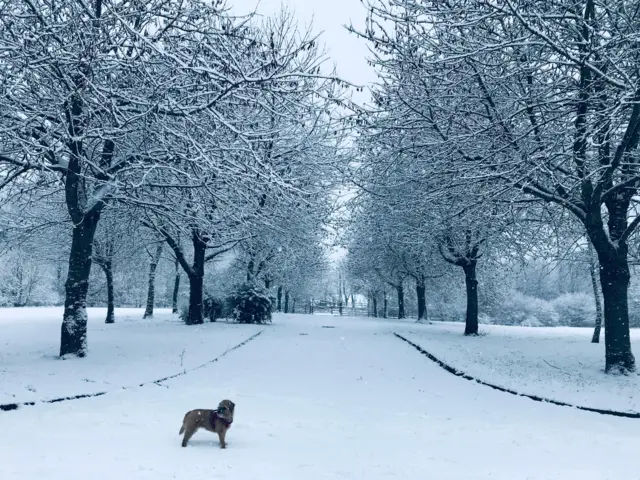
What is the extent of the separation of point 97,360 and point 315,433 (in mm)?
7190

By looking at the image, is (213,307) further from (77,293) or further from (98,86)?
(98,86)

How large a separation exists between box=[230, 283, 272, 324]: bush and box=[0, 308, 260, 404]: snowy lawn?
307 inches

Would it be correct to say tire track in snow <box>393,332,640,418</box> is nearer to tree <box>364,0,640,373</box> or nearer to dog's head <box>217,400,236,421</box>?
tree <box>364,0,640,373</box>

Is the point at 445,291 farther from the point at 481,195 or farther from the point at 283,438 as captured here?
the point at 283,438

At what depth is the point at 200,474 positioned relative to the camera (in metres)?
4.65

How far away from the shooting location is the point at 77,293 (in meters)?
11.8

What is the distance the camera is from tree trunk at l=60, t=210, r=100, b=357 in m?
11.6

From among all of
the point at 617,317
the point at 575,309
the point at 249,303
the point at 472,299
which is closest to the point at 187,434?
the point at 617,317

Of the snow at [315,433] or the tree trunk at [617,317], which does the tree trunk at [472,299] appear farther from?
the snow at [315,433]

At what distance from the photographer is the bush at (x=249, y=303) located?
26.5 metres

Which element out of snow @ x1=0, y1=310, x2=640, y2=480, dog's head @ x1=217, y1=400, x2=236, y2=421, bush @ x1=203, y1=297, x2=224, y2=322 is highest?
bush @ x1=203, y1=297, x2=224, y2=322

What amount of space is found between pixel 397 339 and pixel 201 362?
33.0 ft

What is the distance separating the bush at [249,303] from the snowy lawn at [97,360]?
781 centimetres

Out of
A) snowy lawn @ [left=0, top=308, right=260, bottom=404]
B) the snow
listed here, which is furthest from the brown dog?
snowy lawn @ [left=0, top=308, right=260, bottom=404]
